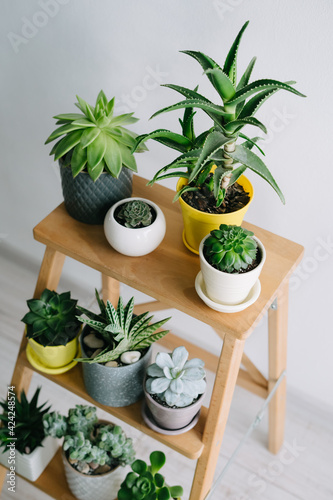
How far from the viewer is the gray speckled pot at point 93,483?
1.37 meters

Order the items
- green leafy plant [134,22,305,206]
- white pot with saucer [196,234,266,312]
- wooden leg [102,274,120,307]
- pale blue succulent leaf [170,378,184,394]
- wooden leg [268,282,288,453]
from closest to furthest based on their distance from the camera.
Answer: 1. green leafy plant [134,22,305,206]
2. white pot with saucer [196,234,266,312]
3. pale blue succulent leaf [170,378,184,394]
4. wooden leg [268,282,288,453]
5. wooden leg [102,274,120,307]

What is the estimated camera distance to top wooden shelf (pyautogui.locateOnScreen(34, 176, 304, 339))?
1012 millimetres

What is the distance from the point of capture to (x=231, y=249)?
93 cm

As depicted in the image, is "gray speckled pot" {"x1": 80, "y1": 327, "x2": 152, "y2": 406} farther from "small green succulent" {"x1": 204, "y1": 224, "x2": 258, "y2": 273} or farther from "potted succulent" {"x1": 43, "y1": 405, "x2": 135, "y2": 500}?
"small green succulent" {"x1": 204, "y1": 224, "x2": 258, "y2": 273}

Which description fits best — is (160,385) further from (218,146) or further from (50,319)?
(218,146)

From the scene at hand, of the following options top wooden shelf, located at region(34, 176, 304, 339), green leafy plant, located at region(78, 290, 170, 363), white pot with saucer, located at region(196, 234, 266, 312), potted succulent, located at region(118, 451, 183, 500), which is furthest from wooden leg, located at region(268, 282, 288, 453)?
potted succulent, located at region(118, 451, 183, 500)

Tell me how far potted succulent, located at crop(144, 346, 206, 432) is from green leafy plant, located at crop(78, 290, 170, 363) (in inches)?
2.5

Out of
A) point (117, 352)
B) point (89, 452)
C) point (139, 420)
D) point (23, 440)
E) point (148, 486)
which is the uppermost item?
point (117, 352)

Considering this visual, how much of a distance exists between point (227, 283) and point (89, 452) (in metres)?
0.69

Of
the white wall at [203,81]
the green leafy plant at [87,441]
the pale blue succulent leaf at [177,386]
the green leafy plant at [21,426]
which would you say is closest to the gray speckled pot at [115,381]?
the pale blue succulent leaf at [177,386]

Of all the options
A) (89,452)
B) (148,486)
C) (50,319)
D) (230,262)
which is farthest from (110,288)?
(230,262)

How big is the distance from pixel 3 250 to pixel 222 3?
1517 mm

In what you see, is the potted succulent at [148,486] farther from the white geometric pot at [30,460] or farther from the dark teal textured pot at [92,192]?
the dark teal textured pot at [92,192]

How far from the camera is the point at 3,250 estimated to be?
227 centimetres
